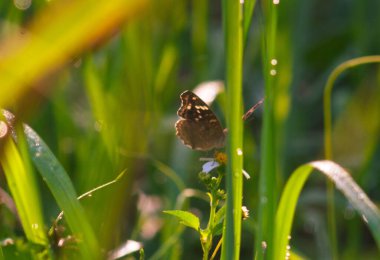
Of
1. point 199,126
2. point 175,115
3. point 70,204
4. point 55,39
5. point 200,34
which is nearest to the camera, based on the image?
point 55,39

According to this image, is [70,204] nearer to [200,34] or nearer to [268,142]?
[268,142]

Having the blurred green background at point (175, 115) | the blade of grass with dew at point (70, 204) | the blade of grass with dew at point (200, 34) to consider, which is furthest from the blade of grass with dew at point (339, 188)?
the blade of grass with dew at point (200, 34)

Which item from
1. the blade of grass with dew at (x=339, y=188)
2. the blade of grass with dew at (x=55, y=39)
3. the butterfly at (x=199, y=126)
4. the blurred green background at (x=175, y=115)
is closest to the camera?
the blade of grass with dew at (x=55, y=39)

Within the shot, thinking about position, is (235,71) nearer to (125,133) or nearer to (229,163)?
(229,163)

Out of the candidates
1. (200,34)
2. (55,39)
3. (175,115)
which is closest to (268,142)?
(55,39)

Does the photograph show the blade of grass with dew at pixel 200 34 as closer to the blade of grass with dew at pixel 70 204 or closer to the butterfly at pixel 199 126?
the butterfly at pixel 199 126

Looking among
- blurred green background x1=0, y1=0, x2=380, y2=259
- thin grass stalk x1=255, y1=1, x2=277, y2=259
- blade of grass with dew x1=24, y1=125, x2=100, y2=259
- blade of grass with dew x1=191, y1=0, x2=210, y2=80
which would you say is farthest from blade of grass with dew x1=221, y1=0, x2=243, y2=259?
blade of grass with dew x1=191, y1=0, x2=210, y2=80

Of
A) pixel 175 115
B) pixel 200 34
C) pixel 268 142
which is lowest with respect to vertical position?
pixel 175 115
